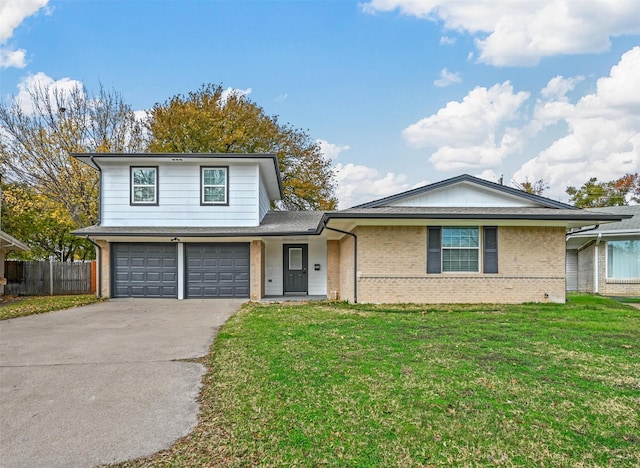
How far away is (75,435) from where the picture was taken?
3283 millimetres

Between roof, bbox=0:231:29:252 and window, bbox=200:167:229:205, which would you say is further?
window, bbox=200:167:229:205

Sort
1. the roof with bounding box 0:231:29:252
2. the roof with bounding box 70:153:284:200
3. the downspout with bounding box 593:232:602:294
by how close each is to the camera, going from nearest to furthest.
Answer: the roof with bounding box 0:231:29:252, the roof with bounding box 70:153:284:200, the downspout with bounding box 593:232:602:294

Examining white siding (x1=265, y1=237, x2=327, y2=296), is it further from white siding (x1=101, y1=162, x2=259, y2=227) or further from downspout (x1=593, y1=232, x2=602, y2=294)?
downspout (x1=593, y1=232, x2=602, y2=294)

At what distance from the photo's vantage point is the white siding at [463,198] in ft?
41.7

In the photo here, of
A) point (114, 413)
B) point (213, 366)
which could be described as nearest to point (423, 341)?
point (213, 366)

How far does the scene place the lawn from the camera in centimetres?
291

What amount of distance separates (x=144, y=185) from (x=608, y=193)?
37.7 meters

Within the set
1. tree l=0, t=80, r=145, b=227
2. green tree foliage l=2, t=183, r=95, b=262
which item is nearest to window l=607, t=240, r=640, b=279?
green tree foliage l=2, t=183, r=95, b=262

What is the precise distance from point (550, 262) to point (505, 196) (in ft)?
8.02

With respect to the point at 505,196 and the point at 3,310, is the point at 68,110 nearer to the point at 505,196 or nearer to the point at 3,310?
the point at 3,310

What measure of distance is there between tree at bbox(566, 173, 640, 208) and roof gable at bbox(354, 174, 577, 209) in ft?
86.8

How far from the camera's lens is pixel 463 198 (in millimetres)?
12750

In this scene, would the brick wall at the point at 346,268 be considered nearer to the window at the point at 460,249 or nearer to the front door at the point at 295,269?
the front door at the point at 295,269

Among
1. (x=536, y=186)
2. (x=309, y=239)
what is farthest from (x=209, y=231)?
(x=536, y=186)
